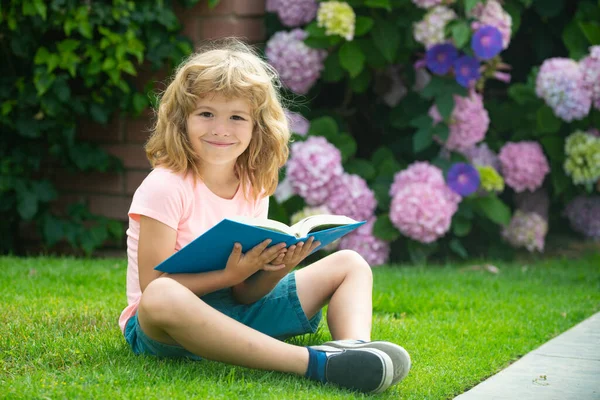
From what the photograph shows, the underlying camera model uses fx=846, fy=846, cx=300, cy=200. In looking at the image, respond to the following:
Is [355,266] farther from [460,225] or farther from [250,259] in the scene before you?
[460,225]

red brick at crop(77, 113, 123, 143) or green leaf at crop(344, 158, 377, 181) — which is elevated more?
red brick at crop(77, 113, 123, 143)

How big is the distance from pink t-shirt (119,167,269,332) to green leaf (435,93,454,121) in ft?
6.13

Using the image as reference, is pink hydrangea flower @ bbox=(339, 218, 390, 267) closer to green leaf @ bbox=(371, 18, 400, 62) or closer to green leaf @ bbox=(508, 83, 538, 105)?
green leaf @ bbox=(371, 18, 400, 62)

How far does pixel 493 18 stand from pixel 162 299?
2670mm

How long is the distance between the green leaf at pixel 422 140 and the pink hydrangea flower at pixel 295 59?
60 cm

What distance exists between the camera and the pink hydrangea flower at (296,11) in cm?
426

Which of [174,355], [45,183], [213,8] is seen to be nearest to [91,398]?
[174,355]

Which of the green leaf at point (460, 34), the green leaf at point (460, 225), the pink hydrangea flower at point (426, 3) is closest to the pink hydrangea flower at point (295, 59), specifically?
the pink hydrangea flower at point (426, 3)

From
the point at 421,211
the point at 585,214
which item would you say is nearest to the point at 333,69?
the point at 421,211

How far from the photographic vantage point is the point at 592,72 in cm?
409

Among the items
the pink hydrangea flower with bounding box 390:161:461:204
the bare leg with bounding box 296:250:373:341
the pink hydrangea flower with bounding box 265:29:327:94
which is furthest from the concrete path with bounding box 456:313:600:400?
the pink hydrangea flower with bounding box 265:29:327:94

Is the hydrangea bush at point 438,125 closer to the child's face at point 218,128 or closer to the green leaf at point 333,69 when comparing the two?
the green leaf at point 333,69

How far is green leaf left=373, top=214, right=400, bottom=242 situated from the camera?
407 cm

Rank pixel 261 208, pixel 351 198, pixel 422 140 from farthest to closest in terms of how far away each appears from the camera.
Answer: pixel 422 140 < pixel 351 198 < pixel 261 208
